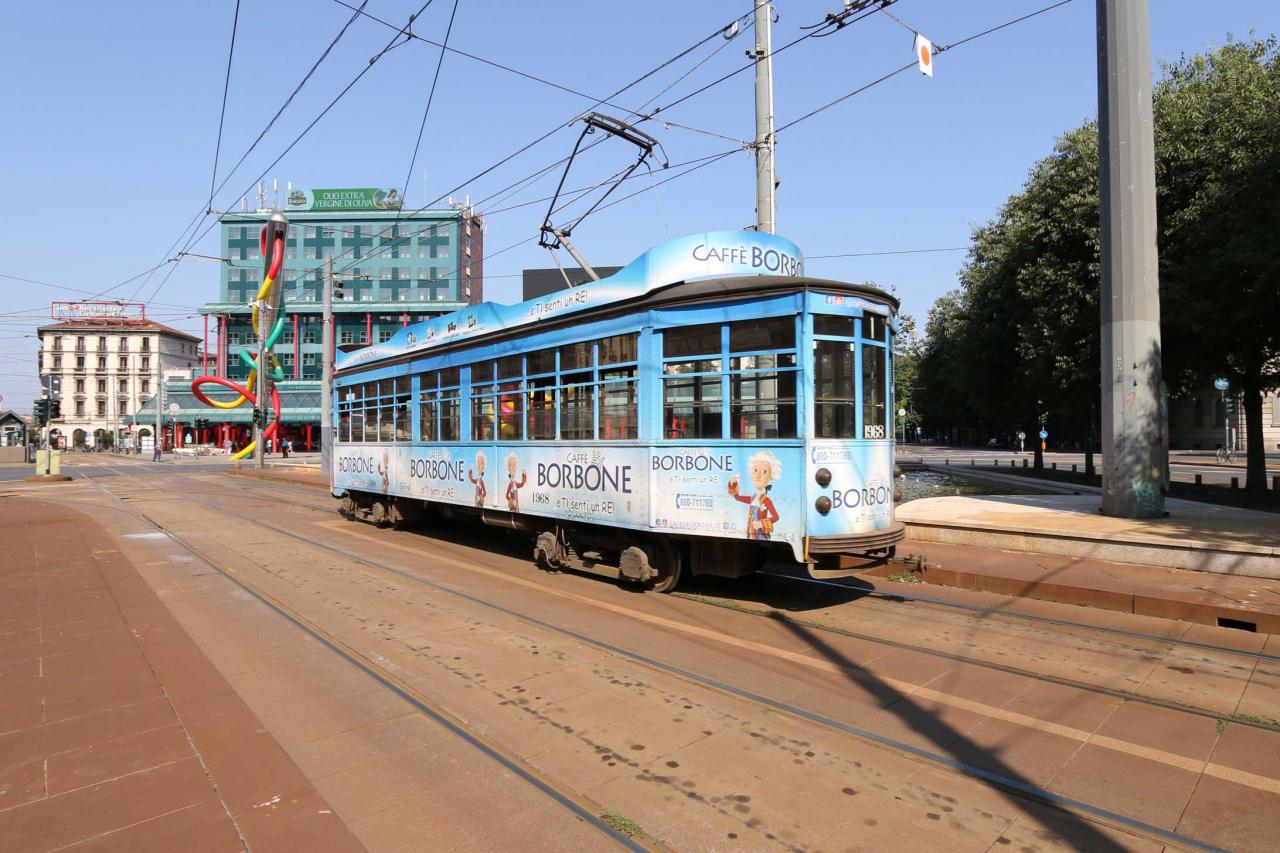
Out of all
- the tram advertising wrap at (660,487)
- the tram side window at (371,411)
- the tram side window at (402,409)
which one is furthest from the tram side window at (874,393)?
the tram side window at (371,411)

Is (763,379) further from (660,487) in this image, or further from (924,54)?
(924,54)

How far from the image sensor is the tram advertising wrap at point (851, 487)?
22.9ft

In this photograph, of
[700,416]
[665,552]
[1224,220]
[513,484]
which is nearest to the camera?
[700,416]

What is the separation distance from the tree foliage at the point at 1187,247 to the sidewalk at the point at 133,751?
16.7m

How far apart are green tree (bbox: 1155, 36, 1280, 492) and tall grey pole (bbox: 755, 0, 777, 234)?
9.18m

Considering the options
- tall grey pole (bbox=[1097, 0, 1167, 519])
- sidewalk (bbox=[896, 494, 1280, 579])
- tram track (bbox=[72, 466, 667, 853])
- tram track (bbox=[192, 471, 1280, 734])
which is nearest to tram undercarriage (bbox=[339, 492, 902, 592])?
tram track (bbox=[192, 471, 1280, 734])

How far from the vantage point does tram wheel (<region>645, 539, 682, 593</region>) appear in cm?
815

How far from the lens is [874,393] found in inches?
299

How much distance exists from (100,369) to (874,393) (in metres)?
108

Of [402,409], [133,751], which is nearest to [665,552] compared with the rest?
[133,751]

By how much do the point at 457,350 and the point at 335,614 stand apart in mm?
4922

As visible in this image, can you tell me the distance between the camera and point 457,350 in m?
11.2

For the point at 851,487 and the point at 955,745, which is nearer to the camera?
the point at 955,745

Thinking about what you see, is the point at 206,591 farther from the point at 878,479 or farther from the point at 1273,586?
the point at 1273,586
